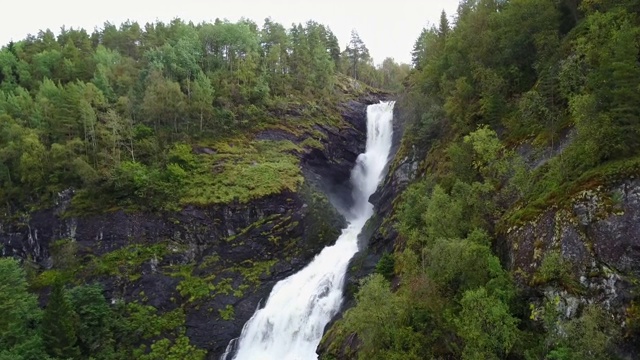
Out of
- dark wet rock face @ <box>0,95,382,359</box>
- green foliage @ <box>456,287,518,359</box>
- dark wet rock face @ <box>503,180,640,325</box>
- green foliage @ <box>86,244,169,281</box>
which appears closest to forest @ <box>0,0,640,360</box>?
green foliage @ <box>456,287,518,359</box>

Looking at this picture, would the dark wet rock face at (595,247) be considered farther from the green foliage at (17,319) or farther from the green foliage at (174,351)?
the green foliage at (17,319)

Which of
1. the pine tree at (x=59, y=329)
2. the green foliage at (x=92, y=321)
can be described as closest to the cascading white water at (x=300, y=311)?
the green foliage at (x=92, y=321)

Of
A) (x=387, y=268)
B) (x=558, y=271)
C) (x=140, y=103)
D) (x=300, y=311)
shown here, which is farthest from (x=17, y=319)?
(x=558, y=271)

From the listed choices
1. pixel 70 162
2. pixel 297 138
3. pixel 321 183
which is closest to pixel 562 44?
pixel 321 183

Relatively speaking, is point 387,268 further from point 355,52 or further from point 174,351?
point 355,52

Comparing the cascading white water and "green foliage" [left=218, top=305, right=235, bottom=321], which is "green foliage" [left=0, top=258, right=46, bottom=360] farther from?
the cascading white water

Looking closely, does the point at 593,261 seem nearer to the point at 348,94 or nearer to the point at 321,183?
the point at 321,183
